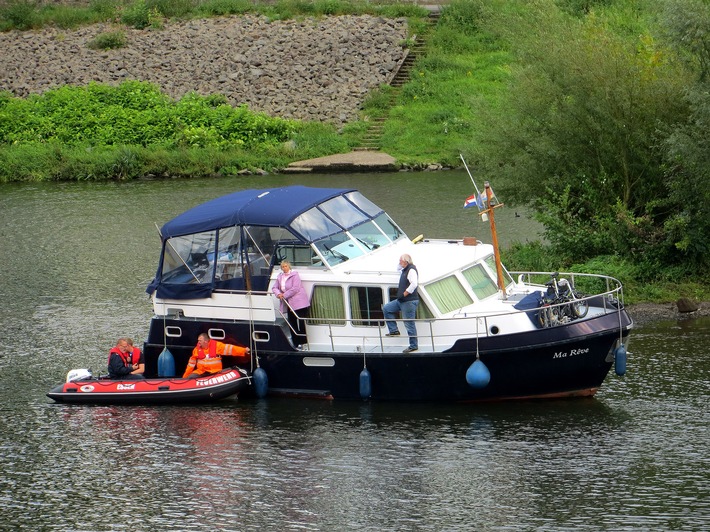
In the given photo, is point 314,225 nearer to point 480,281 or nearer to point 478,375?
point 480,281

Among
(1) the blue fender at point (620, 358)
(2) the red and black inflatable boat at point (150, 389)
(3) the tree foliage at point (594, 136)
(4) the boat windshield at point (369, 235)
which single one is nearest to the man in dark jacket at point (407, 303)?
(4) the boat windshield at point (369, 235)

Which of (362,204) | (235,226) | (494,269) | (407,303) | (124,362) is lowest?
(124,362)

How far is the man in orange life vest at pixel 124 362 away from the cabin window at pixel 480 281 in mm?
6597

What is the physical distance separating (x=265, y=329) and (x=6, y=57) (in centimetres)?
4464

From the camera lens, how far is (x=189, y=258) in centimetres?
2245

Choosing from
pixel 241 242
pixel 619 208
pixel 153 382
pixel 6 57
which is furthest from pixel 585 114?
pixel 6 57

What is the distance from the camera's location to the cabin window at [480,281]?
850 inches

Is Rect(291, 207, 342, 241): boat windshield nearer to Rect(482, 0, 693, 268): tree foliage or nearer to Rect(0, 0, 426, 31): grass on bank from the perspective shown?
Rect(482, 0, 693, 268): tree foliage

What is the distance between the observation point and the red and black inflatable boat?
2141 centimetres

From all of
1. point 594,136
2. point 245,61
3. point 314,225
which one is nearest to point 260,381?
point 314,225

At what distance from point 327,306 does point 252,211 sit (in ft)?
7.80

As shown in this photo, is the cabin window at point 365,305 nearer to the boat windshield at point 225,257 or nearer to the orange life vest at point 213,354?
the boat windshield at point 225,257

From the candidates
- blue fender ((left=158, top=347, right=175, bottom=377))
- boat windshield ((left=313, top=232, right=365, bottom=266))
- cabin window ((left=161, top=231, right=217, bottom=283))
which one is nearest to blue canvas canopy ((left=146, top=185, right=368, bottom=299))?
cabin window ((left=161, top=231, right=217, bottom=283))

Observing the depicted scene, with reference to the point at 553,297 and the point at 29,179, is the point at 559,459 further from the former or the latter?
the point at 29,179
